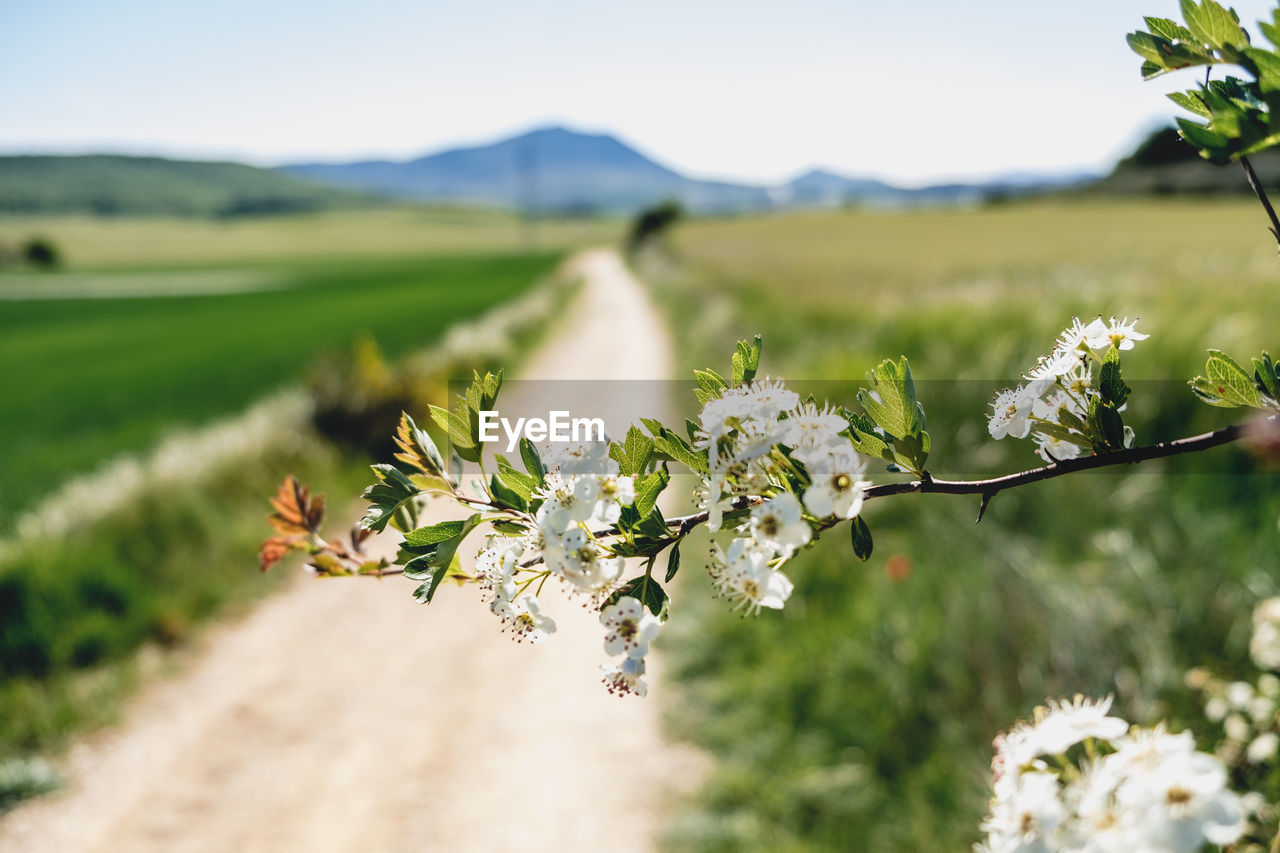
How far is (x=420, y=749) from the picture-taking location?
5516 millimetres

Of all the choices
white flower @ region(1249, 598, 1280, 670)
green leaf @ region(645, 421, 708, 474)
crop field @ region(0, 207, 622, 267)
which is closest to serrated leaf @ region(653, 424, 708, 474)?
green leaf @ region(645, 421, 708, 474)

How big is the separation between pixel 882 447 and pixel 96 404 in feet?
55.9

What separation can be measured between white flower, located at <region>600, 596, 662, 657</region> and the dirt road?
4.39 metres

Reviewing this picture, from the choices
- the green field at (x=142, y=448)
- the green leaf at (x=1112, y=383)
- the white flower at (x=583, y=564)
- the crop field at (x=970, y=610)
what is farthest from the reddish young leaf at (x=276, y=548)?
the green field at (x=142, y=448)

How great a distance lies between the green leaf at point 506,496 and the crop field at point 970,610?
3.07 metres

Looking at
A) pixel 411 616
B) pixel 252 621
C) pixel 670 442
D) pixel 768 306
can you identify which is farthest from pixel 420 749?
pixel 768 306

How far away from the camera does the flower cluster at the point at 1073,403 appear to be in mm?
909

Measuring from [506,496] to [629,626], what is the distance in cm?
22

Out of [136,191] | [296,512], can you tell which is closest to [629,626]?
[296,512]

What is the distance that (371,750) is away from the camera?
552cm

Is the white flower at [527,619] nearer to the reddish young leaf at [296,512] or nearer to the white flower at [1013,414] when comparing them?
the reddish young leaf at [296,512]

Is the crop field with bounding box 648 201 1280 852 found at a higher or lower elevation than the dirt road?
higher

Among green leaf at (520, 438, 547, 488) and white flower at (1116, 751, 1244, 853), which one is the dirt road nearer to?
green leaf at (520, 438, 547, 488)

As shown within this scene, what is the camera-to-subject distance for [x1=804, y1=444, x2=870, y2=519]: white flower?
2.51 feet
